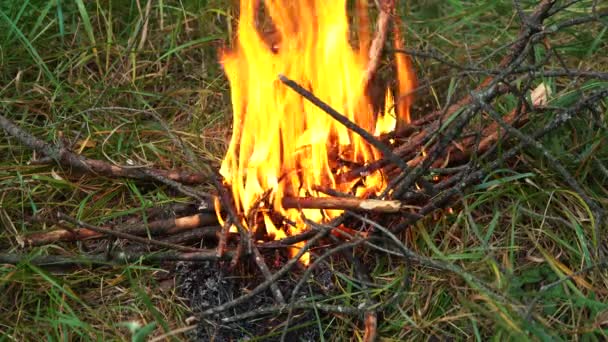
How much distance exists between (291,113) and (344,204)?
34 centimetres

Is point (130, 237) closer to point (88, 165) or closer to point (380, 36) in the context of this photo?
point (88, 165)

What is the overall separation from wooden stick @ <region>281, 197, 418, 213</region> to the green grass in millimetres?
175

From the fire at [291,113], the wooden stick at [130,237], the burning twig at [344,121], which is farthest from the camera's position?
the fire at [291,113]

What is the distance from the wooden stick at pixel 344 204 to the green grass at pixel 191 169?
175 millimetres

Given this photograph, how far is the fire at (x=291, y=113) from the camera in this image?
7.81 ft

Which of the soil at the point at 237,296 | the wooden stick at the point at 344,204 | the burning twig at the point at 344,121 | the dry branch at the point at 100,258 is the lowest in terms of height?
the soil at the point at 237,296

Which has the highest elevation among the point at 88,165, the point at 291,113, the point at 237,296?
the point at 291,113

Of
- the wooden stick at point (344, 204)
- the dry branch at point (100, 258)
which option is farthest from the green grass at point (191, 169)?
the wooden stick at point (344, 204)

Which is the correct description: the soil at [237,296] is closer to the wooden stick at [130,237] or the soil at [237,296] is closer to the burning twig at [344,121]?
the wooden stick at [130,237]

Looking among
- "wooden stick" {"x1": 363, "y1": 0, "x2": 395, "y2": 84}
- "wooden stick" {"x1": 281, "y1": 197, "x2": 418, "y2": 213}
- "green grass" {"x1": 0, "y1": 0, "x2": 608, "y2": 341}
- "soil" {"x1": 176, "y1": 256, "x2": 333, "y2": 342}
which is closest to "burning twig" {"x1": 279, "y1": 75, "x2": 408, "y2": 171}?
"wooden stick" {"x1": 281, "y1": 197, "x2": 418, "y2": 213}

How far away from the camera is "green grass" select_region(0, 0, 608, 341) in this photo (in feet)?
7.20

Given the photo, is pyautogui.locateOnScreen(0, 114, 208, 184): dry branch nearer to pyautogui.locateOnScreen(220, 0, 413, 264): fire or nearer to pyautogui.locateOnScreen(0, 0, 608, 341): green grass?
pyautogui.locateOnScreen(0, 0, 608, 341): green grass

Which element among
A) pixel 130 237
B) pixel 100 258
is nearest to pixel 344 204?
pixel 130 237

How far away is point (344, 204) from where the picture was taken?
2264mm
